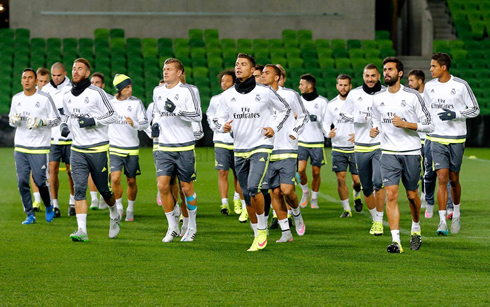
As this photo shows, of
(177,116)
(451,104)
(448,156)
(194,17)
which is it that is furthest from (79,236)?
(194,17)

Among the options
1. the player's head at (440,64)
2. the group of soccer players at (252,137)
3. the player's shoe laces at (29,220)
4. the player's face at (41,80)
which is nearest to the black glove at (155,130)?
the group of soccer players at (252,137)

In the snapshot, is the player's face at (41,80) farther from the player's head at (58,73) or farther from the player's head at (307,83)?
the player's head at (307,83)

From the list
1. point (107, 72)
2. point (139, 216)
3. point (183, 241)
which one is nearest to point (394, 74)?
point (183, 241)

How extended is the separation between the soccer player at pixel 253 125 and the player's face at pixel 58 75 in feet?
13.0

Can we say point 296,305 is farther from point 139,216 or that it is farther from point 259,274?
point 139,216

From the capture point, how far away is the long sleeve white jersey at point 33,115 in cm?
999

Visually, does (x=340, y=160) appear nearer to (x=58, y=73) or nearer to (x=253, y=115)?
(x=253, y=115)

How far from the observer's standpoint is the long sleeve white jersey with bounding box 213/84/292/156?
8.09 m

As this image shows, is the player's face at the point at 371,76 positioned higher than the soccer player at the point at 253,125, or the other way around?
the player's face at the point at 371,76

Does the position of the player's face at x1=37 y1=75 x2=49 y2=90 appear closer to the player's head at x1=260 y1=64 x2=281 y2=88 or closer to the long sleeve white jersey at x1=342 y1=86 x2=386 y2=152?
the player's head at x1=260 y1=64 x2=281 y2=88

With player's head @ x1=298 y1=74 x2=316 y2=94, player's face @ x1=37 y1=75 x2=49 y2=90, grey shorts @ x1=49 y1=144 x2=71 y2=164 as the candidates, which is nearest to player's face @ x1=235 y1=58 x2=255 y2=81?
player's head @ x1=298 y1=74 x2=316 y2=94

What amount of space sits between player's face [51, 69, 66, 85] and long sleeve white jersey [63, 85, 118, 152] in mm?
2602

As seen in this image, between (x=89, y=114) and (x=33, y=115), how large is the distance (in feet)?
6.05

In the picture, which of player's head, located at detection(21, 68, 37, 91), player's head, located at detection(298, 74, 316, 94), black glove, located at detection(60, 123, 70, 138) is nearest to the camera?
black glove, located at detection(60, 123, 70, 138)
